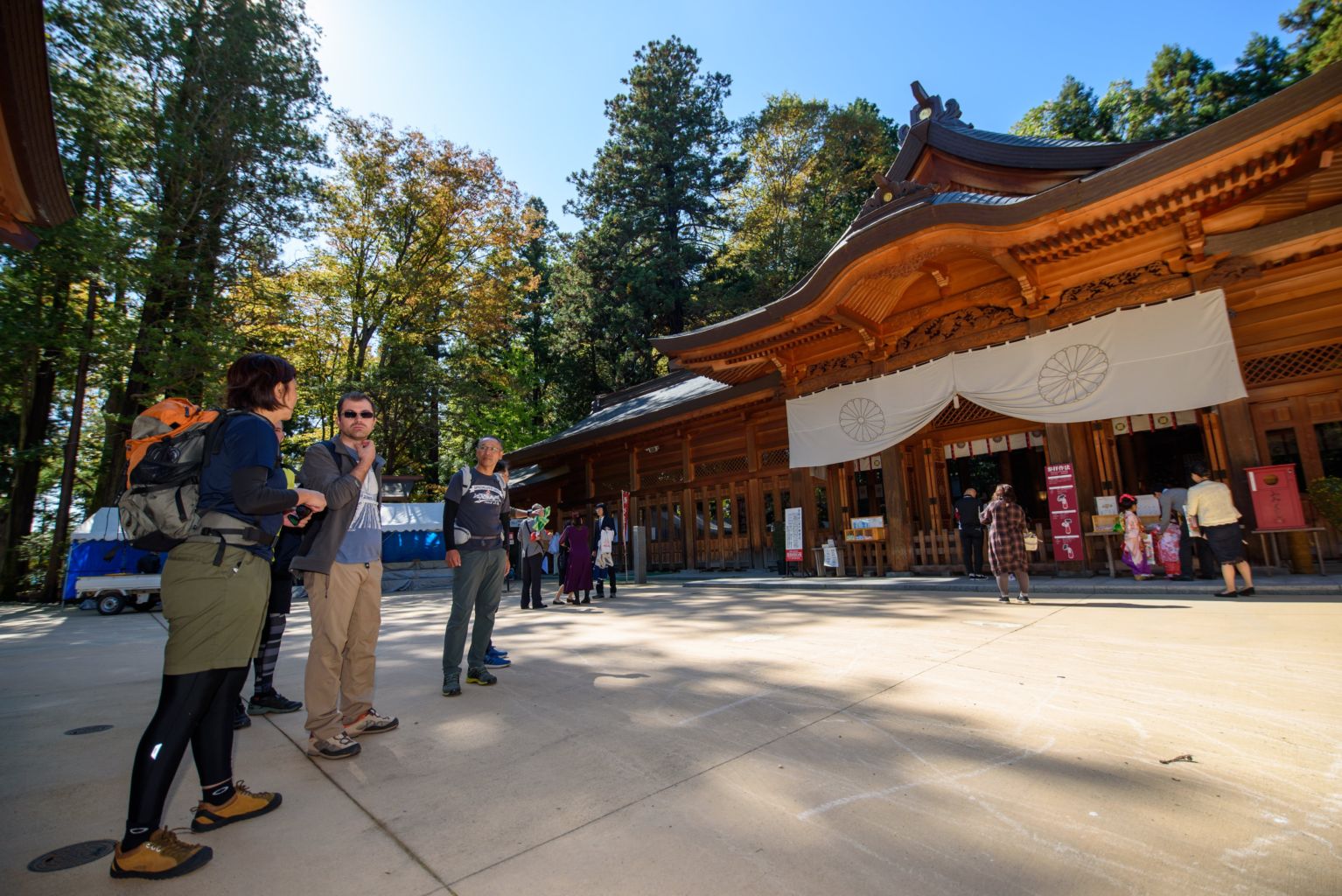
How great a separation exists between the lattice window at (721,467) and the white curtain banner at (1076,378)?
321 centimetres

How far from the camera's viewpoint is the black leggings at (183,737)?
171 cm

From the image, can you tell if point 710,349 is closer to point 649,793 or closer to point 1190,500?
point 1190,500

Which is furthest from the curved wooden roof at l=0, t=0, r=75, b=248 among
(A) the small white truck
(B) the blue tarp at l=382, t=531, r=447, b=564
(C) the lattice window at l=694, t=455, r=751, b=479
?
(B) the blue tarp at l=382, t=531, r=447, b=564

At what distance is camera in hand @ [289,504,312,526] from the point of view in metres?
2.32

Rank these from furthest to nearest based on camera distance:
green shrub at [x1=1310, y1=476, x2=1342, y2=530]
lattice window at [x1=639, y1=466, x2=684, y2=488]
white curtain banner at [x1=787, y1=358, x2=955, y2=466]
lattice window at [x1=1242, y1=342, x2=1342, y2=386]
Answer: lattice window at [x1=639, y1=466, x2=684, y2=488], white curtain banner at [x1=787, y1=358, x2=955, y2=466], lattice window at [x1=1242, y1=342, x2=1342, y2=386], green shrub at [x1=1310, y1=476, x2=1342, y2=530]

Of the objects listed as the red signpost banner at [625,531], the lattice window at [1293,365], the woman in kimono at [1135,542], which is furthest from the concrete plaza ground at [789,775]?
the red signpost banner at [625,531]

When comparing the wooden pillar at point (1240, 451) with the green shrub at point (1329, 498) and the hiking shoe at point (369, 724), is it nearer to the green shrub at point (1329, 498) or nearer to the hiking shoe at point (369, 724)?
the green shrub at point (1329, 498)

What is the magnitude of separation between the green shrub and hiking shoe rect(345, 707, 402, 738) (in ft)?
32.5

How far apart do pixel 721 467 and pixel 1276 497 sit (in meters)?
9.48

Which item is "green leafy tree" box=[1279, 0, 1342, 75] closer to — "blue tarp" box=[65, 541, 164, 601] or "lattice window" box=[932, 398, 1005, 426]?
"lattice window" box=[932, 398, 1005, 426]

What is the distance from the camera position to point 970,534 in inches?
364

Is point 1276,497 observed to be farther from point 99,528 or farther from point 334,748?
point 99,528

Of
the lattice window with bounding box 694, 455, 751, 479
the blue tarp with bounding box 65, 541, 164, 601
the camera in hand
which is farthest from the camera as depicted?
the lattice window with bounding box 694, 455, 751, 479

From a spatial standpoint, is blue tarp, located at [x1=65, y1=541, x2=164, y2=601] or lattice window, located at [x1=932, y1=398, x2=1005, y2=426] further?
blue tarp, located at [x1=65, y1=541, x2=164, y2=601]
